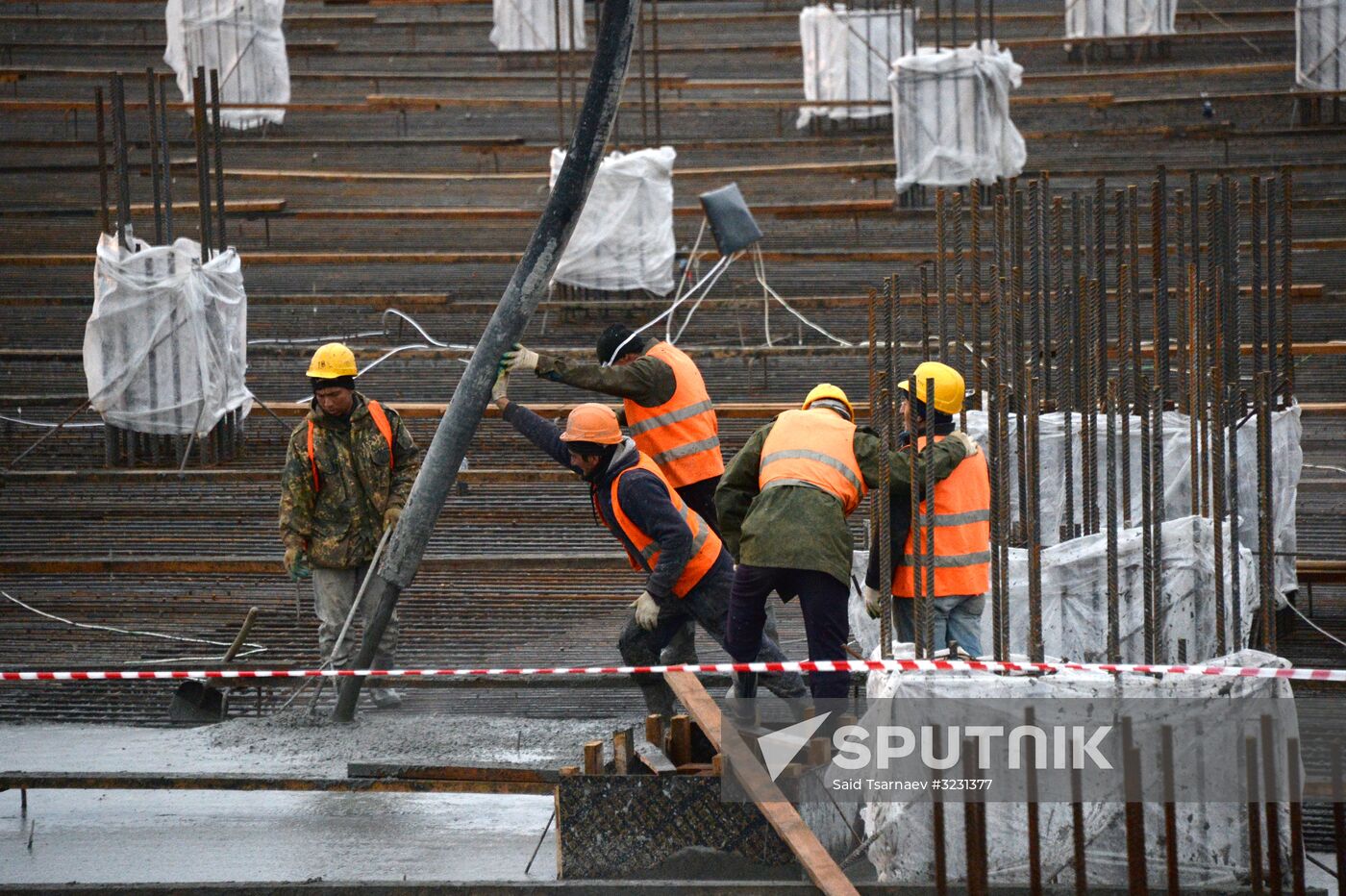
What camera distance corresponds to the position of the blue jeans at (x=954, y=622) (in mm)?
6066

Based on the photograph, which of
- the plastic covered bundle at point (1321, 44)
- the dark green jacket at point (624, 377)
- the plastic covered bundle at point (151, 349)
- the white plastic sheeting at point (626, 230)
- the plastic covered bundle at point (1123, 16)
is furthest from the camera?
the plastic covered bundle at point (1123, 16)

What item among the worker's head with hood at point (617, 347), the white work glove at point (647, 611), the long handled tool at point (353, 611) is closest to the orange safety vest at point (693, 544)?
the white work glove at point (647, 611)

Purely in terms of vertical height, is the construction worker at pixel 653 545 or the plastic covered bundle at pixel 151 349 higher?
the plastic covered bundle at pixel 151 349

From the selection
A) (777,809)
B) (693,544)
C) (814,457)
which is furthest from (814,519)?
(777,809)

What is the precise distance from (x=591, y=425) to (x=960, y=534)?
1.42m

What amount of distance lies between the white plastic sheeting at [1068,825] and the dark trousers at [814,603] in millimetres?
898

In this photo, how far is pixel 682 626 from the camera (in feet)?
21.0

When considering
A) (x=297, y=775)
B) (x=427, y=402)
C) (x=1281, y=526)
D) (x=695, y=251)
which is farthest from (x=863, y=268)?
(x=297, y=775)

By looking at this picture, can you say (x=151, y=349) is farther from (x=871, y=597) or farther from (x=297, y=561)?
(x=871, y=597)

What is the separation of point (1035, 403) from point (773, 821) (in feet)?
4.99

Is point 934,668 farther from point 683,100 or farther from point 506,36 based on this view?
point 506,36

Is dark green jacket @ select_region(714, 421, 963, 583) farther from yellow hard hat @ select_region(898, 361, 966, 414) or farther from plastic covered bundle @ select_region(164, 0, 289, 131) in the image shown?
plastic covered bundle @ select_region(164, 0, 289, 131)

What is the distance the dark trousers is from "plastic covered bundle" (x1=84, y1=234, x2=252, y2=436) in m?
4.92

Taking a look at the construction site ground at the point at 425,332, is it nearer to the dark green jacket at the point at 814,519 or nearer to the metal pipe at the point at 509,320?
the metal pipe at the point at 509,320
